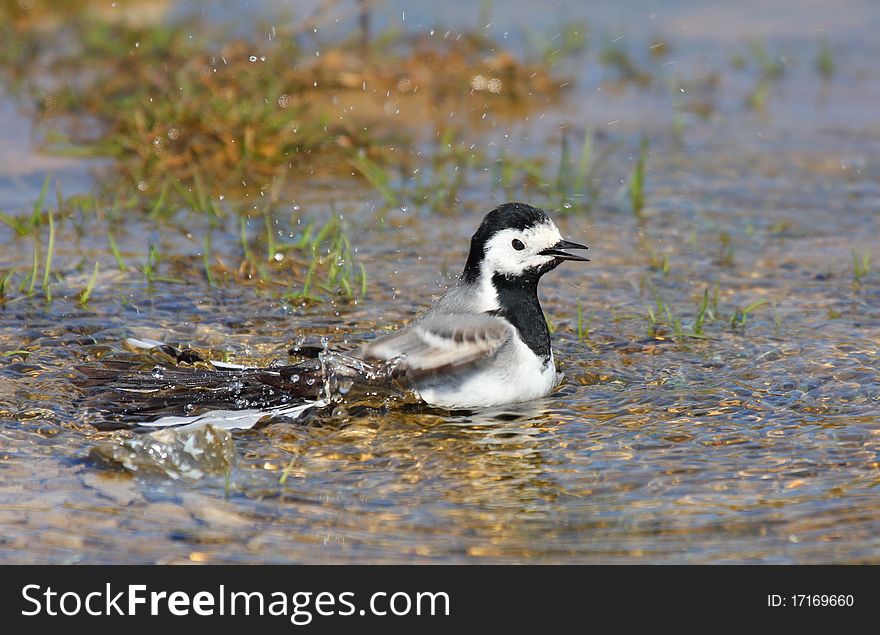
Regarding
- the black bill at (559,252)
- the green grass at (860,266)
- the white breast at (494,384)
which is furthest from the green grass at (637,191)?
the white breast at (494,384)

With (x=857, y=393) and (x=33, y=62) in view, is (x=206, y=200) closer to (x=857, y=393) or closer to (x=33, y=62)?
(x=33, y=62)

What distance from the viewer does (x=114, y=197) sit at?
8188mm

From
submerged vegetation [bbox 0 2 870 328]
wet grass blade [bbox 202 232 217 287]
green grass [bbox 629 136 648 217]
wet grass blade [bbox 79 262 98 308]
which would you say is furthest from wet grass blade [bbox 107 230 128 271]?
green grass [bbox 629 136 648 217]

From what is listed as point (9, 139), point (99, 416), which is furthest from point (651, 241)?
point (9, 139)

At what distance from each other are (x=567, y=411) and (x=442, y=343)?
0.57 meters

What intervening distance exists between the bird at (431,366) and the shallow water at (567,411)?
138 millimetres

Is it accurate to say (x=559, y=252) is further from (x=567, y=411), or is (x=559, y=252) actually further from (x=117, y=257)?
(x=117, y=257)

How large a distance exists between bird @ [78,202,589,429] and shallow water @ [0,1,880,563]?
14 centimetres

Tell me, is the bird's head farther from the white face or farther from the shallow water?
the shallow water

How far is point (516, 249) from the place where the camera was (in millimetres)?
5789

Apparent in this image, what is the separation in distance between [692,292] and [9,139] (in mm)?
4862

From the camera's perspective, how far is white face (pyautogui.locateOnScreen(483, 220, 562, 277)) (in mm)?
5773

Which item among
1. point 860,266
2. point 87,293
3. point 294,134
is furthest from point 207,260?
point 860,266

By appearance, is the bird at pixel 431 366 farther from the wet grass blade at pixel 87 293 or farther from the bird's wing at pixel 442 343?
the wet grass blade at pixel 87 293
